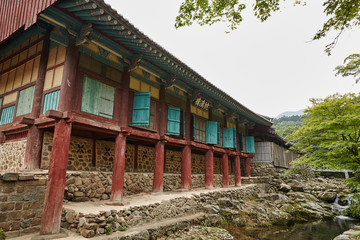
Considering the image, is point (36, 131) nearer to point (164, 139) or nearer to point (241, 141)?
point (164, 139)

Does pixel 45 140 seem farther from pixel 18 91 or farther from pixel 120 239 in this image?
pixel 120 239

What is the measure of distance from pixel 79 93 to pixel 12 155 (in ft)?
12.2

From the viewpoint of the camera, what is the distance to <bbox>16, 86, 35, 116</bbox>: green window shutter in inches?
311

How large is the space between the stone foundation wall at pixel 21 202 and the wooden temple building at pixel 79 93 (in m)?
0.43

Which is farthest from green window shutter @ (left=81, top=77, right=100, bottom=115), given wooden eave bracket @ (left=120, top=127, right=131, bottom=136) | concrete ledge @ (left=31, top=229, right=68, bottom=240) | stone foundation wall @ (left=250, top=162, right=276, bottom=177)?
stone foundation wall @ (left=250, top=162, right=276, bottom=177)

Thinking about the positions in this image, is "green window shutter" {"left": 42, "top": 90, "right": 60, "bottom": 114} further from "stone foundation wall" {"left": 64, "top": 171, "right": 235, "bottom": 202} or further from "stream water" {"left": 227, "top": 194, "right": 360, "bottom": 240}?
"stream water" {"left": 227, "top": 194, "right": 360, "bottom": 240}

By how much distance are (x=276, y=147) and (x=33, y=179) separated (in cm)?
2222

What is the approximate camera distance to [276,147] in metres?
22.9

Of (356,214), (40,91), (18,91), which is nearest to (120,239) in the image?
(40,91)

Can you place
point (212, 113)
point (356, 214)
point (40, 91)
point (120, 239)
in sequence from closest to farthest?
point (120, 239)
point (40, 91)
point (356, 214)
point (212, 113)

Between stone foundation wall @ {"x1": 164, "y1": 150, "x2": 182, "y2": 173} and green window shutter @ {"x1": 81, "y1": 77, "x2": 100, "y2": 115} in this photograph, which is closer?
green window shutter @ {"x1": 81, "y1": 77, "x2": 100, "y2": 115}

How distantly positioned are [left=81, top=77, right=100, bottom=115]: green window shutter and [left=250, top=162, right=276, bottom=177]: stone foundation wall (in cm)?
1849

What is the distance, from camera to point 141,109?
8.97 m

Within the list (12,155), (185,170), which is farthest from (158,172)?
(12,155)
